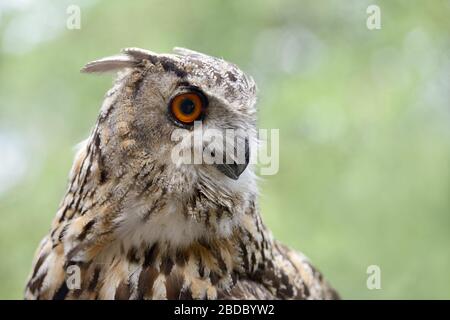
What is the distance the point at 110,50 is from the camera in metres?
4.05

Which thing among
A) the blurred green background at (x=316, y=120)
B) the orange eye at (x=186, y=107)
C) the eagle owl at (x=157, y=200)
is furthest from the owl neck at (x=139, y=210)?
the blurred green background at (x=316, y=120)

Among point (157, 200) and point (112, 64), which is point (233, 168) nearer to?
point (157, 200)

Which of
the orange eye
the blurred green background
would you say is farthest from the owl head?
the blurred green background

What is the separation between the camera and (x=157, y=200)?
1.79 m

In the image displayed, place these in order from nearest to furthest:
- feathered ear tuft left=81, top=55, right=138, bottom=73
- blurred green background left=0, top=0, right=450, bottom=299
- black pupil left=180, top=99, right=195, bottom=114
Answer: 1. black pupil left=180, top=99, right=195, bottom=114
2. feathered ear tuft left=81, top=55, right=138, bottom=73
3. blurred green background left=0, top=0, right=450, bottom=299

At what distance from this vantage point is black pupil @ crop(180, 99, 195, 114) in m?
1.74

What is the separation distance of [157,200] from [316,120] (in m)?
2.29

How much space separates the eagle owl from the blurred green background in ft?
6.11

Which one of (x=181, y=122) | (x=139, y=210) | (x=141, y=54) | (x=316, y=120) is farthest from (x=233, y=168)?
(x=316, y=120)

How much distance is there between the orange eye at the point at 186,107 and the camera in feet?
5.73

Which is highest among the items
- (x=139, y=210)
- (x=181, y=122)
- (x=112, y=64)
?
(x=112, y=64)

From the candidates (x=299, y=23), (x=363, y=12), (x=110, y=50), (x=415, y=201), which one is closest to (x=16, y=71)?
(x=110, y=50)

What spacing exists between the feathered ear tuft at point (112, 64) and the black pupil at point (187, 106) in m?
0.22

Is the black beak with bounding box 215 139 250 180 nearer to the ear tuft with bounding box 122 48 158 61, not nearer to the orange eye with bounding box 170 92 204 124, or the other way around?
the orange eye with bounding box 170 92 204 124
